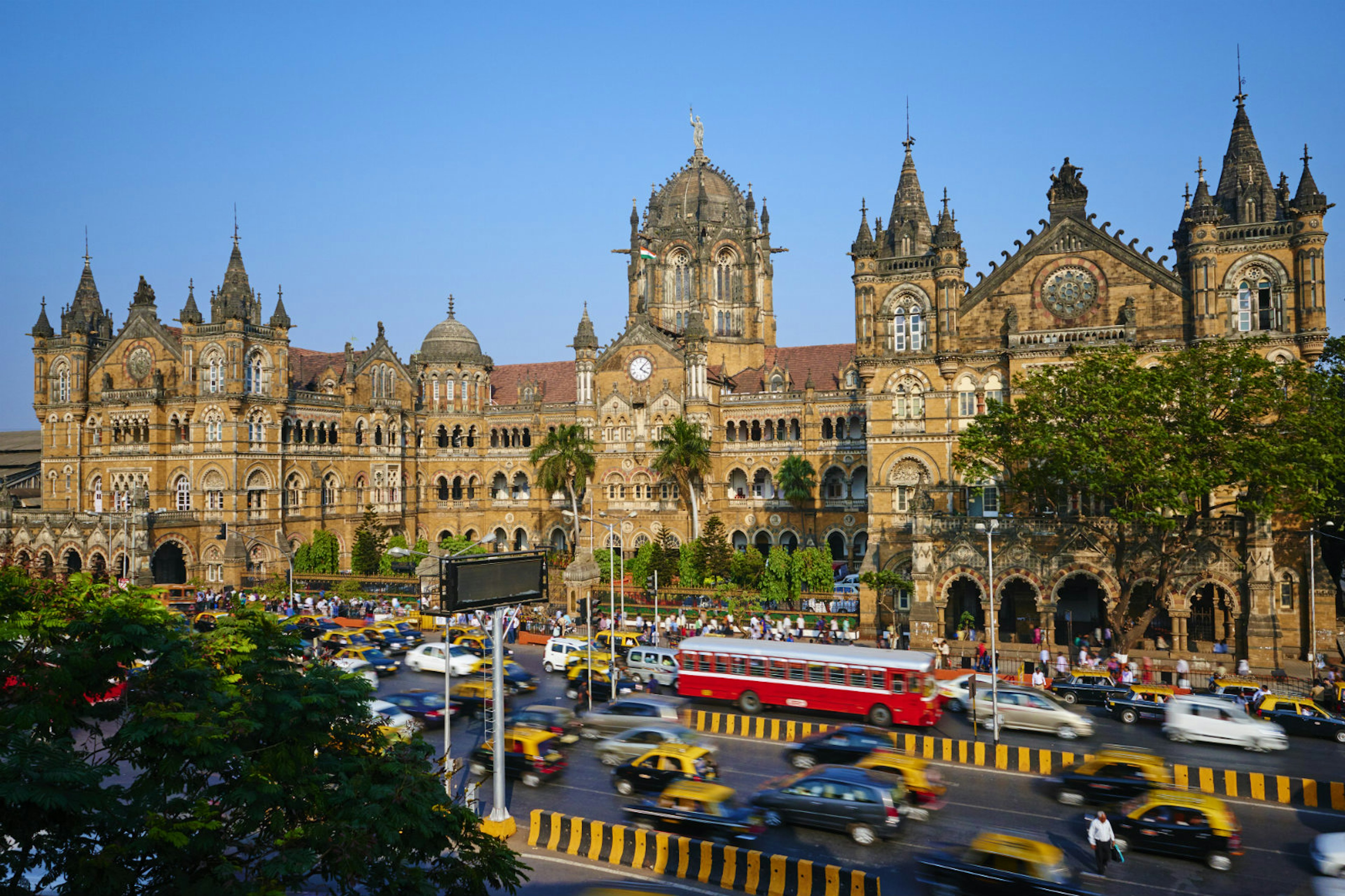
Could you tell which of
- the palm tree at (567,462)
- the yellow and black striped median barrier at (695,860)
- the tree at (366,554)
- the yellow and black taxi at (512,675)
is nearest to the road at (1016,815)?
the yellow and black striped median barrier at (695,860)

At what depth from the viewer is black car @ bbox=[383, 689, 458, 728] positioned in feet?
105

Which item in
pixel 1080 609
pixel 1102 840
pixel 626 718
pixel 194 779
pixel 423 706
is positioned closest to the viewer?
pixel 194 779

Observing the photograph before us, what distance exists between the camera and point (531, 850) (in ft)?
72.5

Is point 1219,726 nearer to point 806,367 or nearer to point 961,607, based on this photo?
point 961,607

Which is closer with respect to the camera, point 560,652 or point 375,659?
point 375,659

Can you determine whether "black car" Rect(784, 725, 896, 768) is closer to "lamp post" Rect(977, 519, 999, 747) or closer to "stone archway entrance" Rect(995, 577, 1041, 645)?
"lamp post" Rect(977, 519, 999, 747)

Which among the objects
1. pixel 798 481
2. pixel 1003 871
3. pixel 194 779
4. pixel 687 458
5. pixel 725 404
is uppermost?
pixel 725 404

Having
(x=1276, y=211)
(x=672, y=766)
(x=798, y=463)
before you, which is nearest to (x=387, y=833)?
(x=672, y=766)

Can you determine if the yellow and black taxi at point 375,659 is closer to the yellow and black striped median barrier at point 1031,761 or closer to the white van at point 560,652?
the white van at point 560,652

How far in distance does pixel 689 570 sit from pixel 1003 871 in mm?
42399

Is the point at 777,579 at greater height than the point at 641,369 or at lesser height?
lesser

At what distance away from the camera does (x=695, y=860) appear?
2047cm

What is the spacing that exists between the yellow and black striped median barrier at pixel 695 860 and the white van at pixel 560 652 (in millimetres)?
17872

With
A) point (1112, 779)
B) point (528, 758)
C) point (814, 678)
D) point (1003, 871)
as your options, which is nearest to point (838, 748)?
point (814, 678)
